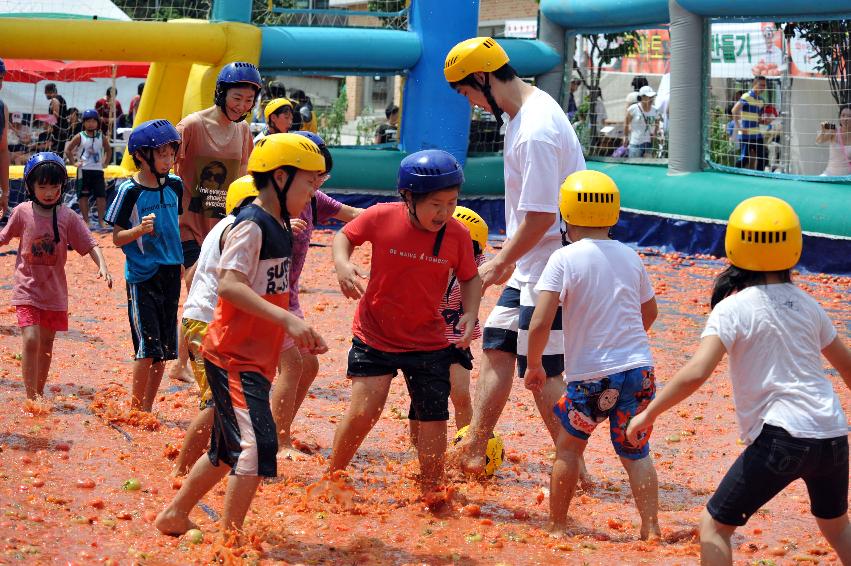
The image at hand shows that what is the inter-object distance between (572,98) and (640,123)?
122cm

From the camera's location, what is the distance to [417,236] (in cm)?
523

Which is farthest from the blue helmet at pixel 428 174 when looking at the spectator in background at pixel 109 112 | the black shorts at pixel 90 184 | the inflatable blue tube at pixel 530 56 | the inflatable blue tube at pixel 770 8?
the spectator in background at pixel 109 112

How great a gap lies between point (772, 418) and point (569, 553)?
130cm

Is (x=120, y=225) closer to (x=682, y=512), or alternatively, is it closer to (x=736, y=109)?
(x=682, y=512)

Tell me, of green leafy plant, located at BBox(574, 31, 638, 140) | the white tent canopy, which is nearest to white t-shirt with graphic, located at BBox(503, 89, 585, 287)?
the white tent canopy

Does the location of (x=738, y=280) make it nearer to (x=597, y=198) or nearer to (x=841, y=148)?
(x=597, y=198)

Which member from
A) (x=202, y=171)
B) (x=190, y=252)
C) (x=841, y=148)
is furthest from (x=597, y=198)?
(x=841, y=148)

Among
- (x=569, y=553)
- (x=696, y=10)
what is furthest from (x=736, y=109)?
(x=569, y=553)

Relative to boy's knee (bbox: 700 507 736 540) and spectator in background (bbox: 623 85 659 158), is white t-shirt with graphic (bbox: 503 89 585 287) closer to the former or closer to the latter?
boy's knee (bbox: 700 507 736 540)

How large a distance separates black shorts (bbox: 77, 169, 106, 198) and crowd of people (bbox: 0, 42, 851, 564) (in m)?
10.3

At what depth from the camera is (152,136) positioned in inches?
261

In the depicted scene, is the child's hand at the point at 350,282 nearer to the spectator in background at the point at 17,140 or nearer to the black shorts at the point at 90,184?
the black shorts at the point at 90,184

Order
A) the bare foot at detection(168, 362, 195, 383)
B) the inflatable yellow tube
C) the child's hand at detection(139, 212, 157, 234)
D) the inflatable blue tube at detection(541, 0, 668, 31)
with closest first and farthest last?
the child's hand at detection(139, 212, 157, 234) → the bare foot at detection(168, 362, 195, 383) → the inflatable yellow tube → the inflatable blue tube at detection(541, 0, 668, 31)

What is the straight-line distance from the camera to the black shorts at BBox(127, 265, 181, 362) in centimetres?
670
